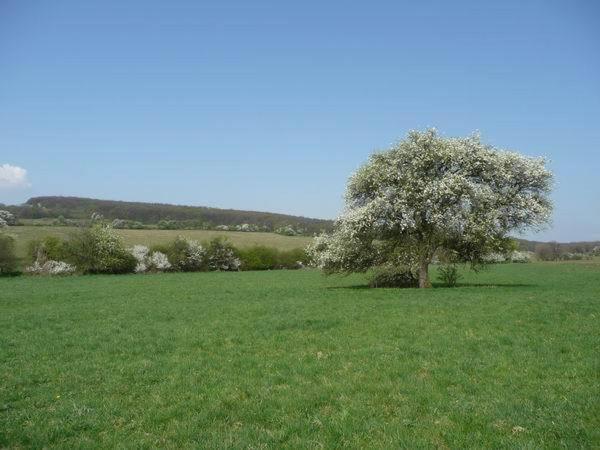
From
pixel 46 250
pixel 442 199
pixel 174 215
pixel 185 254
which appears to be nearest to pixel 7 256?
pixel 46 250

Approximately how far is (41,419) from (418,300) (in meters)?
18.8

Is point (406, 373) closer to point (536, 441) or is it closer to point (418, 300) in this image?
point (536, 441)

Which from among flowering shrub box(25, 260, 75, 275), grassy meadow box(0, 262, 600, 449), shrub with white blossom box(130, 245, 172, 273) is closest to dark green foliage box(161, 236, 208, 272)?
shrub with white blossom box(130, 245, 172, 273)

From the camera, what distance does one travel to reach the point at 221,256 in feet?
267

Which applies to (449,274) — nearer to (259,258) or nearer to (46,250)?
(259,258)

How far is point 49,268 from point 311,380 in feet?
212

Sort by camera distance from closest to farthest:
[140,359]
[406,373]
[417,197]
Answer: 1. [406,373]
2. [140,359]
3. [417,197]

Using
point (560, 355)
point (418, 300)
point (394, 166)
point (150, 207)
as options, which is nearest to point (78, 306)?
point (418, 300)

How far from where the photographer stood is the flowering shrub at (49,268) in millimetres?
65756

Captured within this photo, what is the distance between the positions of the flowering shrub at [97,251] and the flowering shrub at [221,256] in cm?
1341

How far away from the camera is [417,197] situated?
30.0m

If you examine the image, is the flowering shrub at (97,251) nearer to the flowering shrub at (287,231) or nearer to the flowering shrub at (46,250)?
Result: the flowering shrub at (46,250)

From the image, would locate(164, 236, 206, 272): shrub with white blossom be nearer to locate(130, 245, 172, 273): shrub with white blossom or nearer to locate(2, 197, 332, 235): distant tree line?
locate(130, 245, 172, 273): shrub with white blossom

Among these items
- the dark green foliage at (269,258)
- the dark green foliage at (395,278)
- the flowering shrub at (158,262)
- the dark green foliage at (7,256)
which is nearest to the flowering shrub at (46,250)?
the dark green foliage at (7,256)
